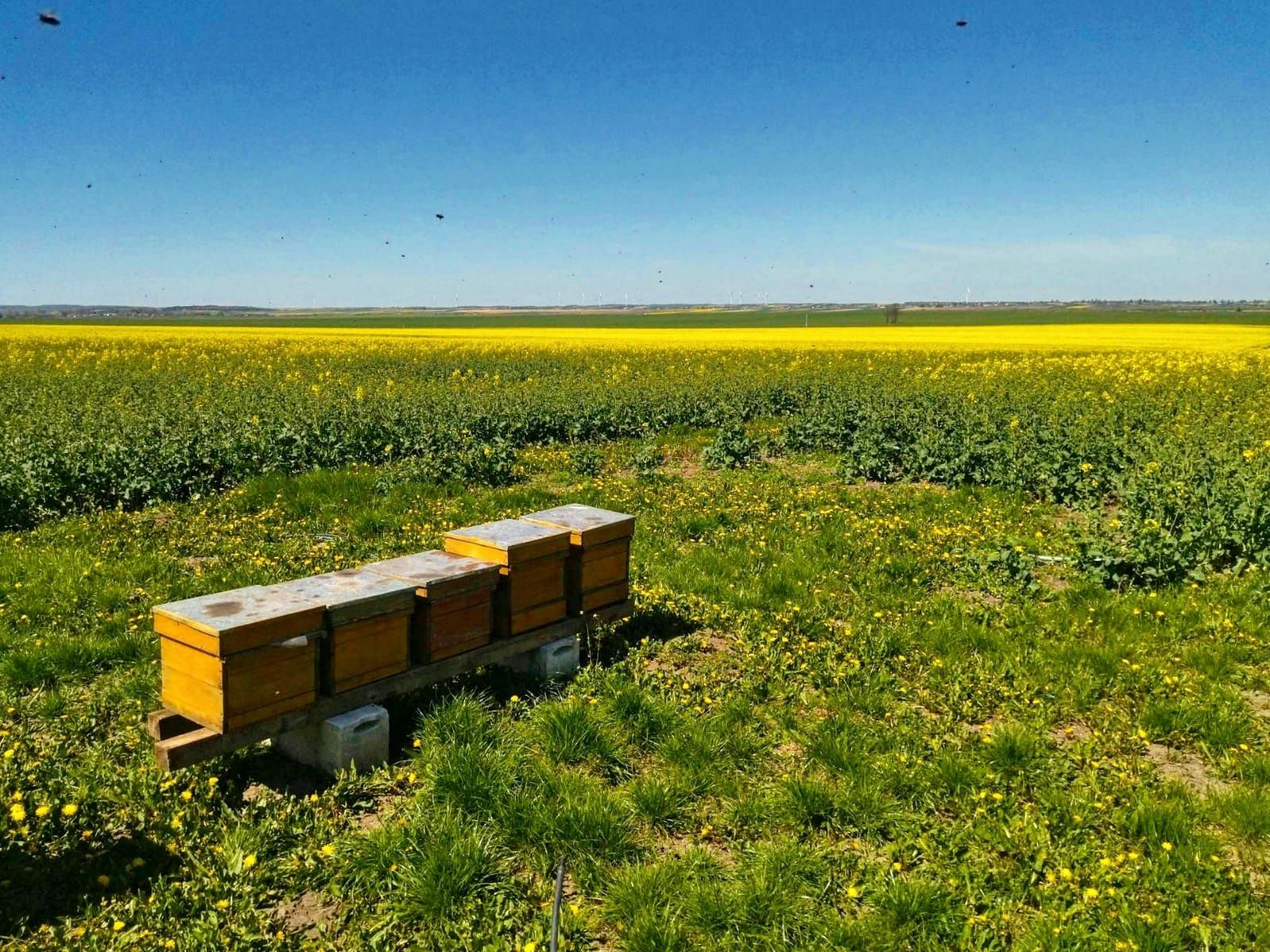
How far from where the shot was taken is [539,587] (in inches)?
251

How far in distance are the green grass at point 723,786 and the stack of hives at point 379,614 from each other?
19.9 inches

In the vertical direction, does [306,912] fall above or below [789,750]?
below

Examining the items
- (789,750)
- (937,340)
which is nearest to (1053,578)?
(789,750)

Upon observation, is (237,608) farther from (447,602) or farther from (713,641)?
(713,641)

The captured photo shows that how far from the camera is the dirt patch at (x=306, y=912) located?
151 inches

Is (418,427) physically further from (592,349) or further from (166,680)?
(592,349)

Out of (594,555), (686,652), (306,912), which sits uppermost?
(594,555)

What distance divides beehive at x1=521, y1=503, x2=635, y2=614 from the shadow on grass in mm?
3328

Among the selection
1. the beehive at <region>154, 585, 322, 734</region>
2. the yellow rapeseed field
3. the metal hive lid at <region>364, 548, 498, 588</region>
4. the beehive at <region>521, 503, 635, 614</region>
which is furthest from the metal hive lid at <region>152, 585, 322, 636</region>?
the yellow rapeseed field

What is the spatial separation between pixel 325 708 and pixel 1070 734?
498cm

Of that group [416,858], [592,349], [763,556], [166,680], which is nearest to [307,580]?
[166,680]

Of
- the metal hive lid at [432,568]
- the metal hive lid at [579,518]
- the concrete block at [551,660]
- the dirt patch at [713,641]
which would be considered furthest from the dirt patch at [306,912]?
the dirt patch at [713,641]

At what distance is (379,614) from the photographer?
5250 millimetres

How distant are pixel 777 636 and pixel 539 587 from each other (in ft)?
7.22
